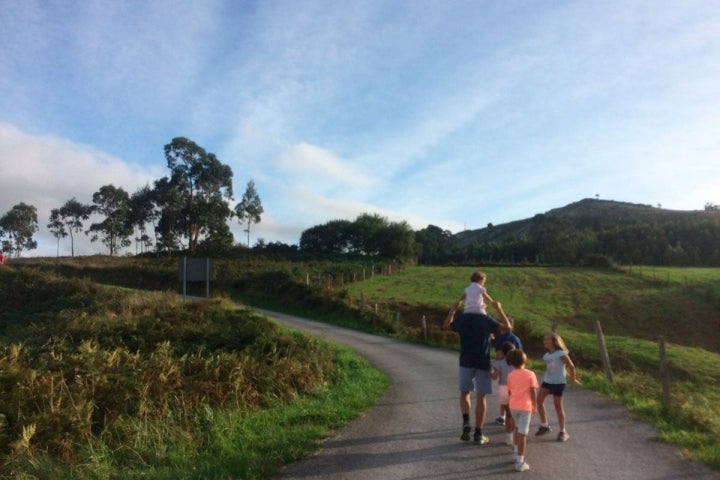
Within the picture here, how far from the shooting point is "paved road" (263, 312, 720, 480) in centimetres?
586

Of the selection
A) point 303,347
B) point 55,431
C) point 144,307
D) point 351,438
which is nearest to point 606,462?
point 351,438

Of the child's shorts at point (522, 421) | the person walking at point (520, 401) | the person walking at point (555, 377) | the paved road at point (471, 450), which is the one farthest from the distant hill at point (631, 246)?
the child's shorts at point (522, 421)

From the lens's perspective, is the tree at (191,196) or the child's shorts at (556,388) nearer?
the child's shorts at (556,388)

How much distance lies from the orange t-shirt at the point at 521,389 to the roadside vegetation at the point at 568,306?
212cm

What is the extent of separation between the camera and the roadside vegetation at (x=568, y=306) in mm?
11766

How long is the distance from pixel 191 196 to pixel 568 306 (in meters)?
45.6

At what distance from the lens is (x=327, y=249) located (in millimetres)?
86750

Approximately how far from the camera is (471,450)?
674 centimetres

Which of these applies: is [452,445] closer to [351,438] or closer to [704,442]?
[351,438]

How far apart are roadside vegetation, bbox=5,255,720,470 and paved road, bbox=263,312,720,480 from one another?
1.85 ft

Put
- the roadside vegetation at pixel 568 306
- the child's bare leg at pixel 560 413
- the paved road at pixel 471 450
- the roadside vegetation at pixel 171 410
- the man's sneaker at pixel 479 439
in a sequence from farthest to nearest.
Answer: the roadside vegetation at pixel 568 306 < the child's bare leg at pixel 560 413 < the man's sneaker at pixel 479 439 < the roadside vegetation at pixel 171 410 < the paved road at pixel 471 450

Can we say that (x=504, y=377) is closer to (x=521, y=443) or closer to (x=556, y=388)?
(x=556, y=388)

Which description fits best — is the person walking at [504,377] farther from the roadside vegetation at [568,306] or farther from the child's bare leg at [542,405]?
the roadside vegetation at [568,306]

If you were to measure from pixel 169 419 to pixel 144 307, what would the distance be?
17570 mm
